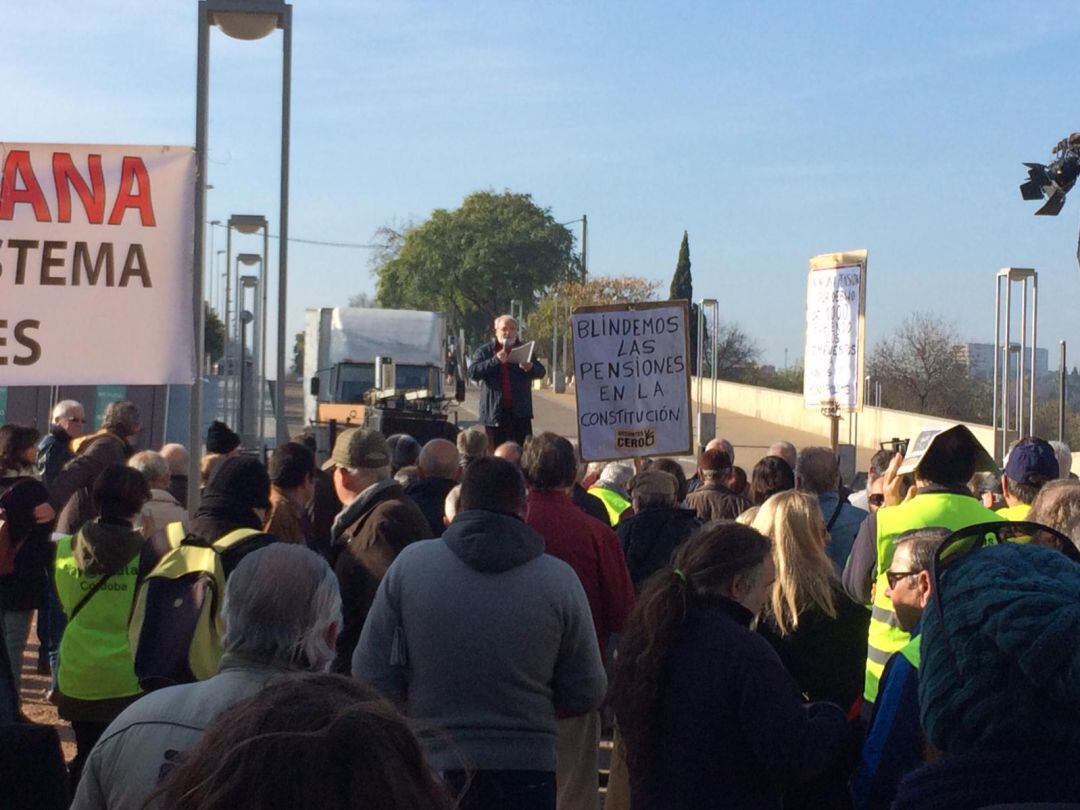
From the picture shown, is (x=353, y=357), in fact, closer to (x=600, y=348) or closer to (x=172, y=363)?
(x=600, y=348)

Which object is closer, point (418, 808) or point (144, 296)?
point (418, 808)

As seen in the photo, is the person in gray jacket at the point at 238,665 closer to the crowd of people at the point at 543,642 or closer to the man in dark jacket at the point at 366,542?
the crowd of people at the point at 543,642

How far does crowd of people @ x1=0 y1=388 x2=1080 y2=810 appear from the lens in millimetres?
2066

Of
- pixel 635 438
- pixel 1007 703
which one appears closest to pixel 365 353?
pixel 635 438

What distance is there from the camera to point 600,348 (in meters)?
10.5

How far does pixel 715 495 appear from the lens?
837 centimetres

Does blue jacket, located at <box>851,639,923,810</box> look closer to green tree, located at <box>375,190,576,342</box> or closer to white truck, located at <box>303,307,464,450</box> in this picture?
white truck, located at <box>303,307,464,450</box>

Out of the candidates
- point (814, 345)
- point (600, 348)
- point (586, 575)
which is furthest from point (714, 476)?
point (814, 345)

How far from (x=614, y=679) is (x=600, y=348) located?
663cm

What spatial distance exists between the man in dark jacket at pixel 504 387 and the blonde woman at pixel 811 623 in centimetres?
665

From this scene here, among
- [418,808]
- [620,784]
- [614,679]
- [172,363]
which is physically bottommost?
[620,784]

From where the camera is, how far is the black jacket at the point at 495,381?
11.6 metres

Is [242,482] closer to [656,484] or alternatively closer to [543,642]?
[543,642]

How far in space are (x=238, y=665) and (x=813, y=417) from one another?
47.3 meters
